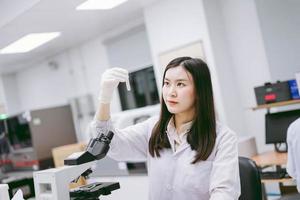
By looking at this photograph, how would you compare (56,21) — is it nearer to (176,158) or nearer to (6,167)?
(6,167)

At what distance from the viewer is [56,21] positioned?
13.6 feet

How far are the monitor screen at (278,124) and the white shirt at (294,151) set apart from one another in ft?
2.47

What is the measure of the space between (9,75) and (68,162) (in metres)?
6.66

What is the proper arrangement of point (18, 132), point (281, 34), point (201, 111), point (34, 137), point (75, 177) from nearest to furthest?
point (75, 177), point (201, 111), point (281, 34), point (34, 137), point (18, 132)

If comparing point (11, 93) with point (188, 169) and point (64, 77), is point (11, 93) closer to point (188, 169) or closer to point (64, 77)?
point (64, 77)

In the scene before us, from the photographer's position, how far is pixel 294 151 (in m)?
2.77

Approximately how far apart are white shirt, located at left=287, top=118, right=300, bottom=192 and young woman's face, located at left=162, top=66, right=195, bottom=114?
150 centimetres

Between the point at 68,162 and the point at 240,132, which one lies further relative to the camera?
the point at 240,132

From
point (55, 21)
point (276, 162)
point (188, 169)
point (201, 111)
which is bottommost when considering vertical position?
point (276, 162)

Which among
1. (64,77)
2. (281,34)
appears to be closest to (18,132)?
(64,77)

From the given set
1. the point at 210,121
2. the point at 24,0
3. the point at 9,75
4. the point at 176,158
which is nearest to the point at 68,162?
the point at 176,158

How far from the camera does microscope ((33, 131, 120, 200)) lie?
53.5 inches

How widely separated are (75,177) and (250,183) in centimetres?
79

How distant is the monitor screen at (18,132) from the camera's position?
182 inches
